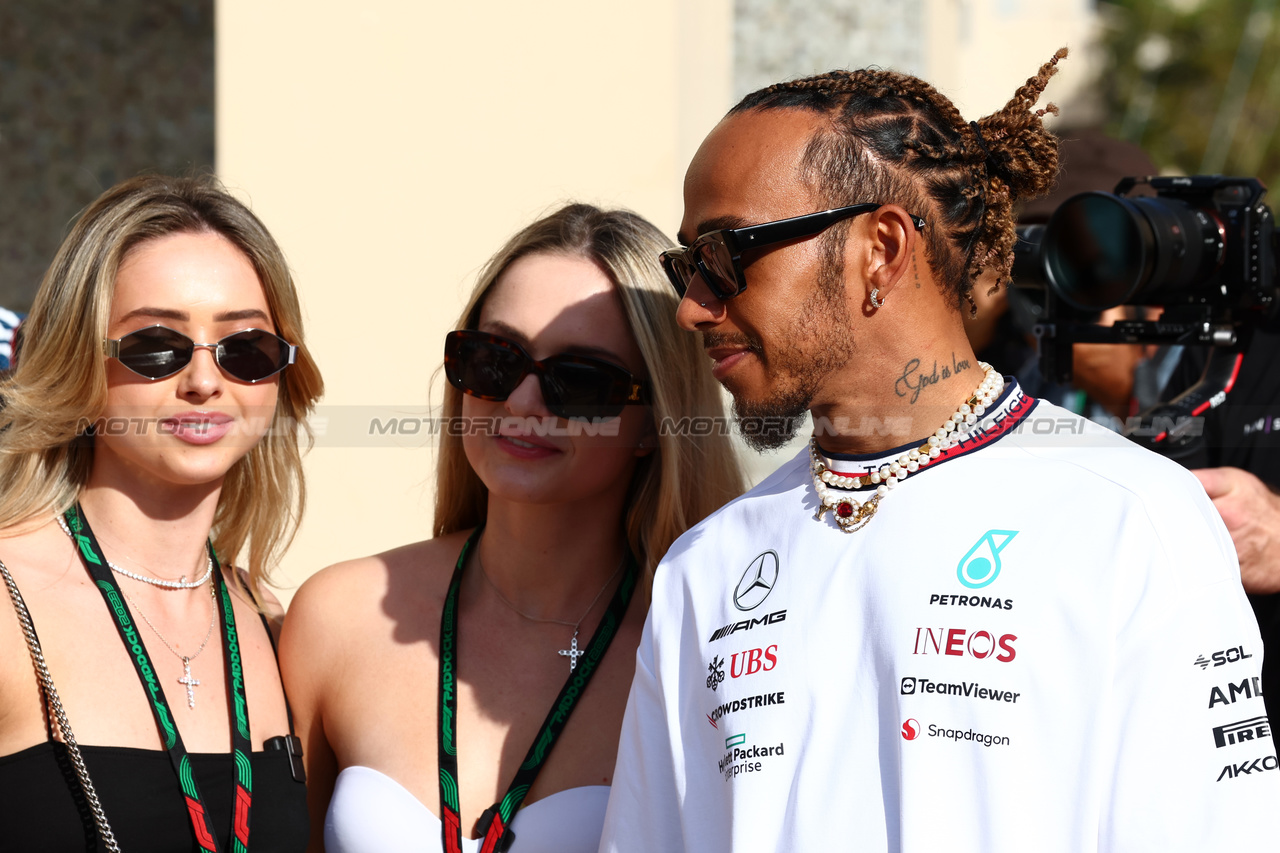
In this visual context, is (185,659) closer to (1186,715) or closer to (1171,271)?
(1186,715)

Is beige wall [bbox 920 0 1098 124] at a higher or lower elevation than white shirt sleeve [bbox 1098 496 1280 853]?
higher

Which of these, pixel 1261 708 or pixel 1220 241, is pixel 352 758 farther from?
pixel 1220 241

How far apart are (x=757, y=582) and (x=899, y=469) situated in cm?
28

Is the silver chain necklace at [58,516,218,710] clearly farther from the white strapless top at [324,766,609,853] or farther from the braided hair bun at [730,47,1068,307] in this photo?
the braided hair bun at [730,47,1068,307]

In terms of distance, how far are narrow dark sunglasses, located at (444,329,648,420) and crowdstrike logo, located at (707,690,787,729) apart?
0.90 metres

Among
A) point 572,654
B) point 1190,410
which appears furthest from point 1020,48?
point 572,654

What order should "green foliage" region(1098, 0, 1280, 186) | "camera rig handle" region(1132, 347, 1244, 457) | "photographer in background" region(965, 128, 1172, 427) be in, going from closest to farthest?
"camera rig handle" region(1132, 347, 1244, 457)
"photographer in background" region(965, 128, 1172, 427)
"green foliage" region(1098, 0, 1280, 186)

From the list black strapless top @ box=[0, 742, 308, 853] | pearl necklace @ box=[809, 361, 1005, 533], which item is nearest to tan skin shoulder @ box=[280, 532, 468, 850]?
black strapless top @ box=[0, 742, 308, 853]

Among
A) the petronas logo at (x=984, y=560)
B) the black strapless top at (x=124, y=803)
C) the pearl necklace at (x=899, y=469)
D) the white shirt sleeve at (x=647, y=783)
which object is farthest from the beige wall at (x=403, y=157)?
the petronas logo at (x=984, y=560)

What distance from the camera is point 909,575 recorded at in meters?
1.56

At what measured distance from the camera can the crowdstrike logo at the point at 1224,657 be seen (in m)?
1.37

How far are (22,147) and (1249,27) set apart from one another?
28.6m

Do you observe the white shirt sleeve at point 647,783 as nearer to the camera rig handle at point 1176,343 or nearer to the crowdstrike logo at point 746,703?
the crowdstrike logo at point 746,703

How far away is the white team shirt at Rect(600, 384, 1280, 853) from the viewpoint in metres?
1.37
